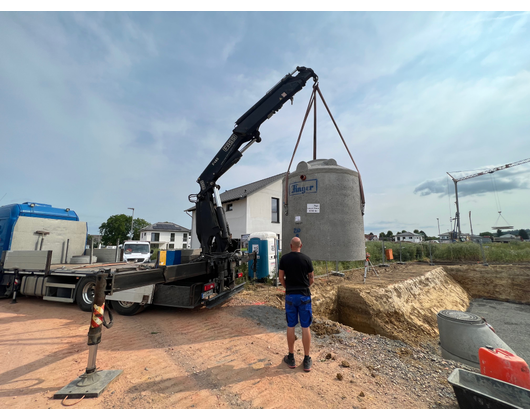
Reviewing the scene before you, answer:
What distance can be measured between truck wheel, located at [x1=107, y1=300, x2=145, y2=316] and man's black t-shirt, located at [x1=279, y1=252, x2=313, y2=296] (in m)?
4.40

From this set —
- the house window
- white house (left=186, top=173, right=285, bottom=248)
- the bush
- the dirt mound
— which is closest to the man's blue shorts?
the dirt mound

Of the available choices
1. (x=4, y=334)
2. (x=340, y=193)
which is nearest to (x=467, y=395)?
(x=340, y=193)

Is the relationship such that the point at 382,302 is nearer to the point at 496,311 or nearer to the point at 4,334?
the point at 496,311

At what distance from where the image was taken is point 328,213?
4441 mm

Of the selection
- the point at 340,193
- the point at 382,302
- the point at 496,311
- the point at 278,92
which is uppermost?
the point at 278,92

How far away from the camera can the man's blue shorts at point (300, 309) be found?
153 inches

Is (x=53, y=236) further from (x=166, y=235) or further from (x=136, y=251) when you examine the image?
(x=166, y=235)

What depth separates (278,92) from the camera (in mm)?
6441

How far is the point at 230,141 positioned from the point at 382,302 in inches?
301

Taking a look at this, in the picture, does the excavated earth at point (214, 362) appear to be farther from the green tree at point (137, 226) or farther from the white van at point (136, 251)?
the green tree at point (137, 226)

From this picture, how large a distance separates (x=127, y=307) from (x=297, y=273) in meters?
4.95

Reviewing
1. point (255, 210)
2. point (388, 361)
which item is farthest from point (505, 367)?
point (255, 210)
